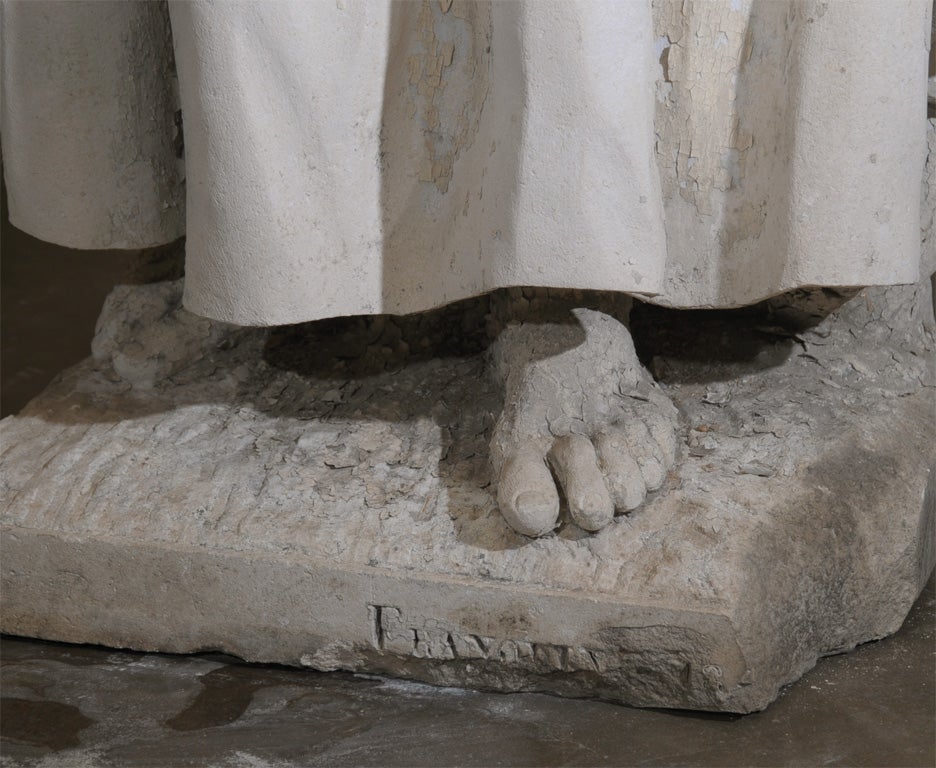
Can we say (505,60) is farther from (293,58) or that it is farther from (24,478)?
(24,478)

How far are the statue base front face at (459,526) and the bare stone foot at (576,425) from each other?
4 cm

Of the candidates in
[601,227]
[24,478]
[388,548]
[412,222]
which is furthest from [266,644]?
[601,227]

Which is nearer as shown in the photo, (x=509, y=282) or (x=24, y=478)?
(x=509, y=282)

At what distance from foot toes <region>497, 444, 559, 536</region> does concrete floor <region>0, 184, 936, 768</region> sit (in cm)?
21

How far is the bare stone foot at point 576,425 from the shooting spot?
1612mm

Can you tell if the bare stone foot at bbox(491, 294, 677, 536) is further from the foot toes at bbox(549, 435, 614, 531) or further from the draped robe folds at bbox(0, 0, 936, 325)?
the draped robe folds at bbox(0, 0, 936, 325)

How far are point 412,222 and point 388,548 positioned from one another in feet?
1.16

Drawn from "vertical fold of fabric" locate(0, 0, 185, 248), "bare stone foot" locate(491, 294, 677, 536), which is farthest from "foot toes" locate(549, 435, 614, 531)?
"vertical fold of fabric" locate(0, 0, 185, 248)

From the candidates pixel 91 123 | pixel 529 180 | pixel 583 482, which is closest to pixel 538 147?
pixel 529 180

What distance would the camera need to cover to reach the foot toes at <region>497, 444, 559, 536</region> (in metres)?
1.60

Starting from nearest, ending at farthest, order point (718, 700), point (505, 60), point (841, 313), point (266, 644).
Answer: point (505, 60) → point (718, 700) → point (266, 644) → point (841, 313)

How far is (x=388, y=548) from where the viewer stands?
1.66 metres

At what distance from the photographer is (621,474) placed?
1.62 metres

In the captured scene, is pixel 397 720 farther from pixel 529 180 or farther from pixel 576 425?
pixel 529 180
